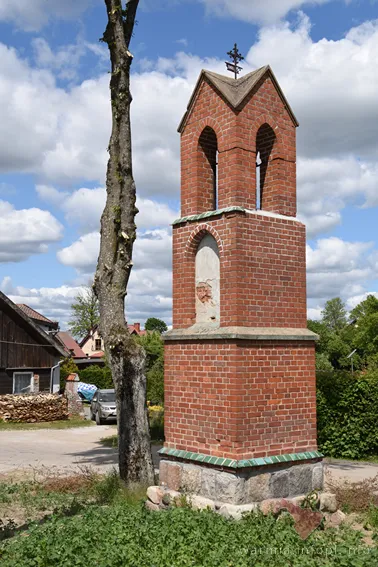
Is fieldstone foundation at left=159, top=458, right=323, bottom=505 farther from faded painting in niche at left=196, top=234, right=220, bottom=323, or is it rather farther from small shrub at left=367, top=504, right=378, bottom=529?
faded painting in niche at left=196, top=234, right=220, bottom=323

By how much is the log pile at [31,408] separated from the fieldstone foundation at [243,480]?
59.4 ft

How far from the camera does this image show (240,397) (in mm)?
7188

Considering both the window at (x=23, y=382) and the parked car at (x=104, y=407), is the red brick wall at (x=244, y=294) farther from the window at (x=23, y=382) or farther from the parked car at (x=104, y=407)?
the window at (x=23, y=382)

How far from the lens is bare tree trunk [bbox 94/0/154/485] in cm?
1020

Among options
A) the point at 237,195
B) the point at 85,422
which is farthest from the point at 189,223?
the point at 85,422

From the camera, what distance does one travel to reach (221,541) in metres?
6.04

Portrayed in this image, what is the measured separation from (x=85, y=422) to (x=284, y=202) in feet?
63.4

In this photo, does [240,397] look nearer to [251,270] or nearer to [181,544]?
[251,270]

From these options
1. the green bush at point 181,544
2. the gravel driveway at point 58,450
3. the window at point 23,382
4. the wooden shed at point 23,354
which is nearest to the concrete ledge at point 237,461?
the green bush at point 181,544

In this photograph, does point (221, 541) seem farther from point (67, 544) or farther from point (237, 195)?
point (237, 195)

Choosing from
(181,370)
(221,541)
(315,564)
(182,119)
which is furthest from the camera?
(182,119)

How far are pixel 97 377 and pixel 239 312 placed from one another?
3150 cm

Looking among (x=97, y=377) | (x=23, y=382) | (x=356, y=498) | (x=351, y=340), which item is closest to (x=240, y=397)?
(x=356, y=498)

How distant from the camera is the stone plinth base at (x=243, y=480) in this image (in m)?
7.12
